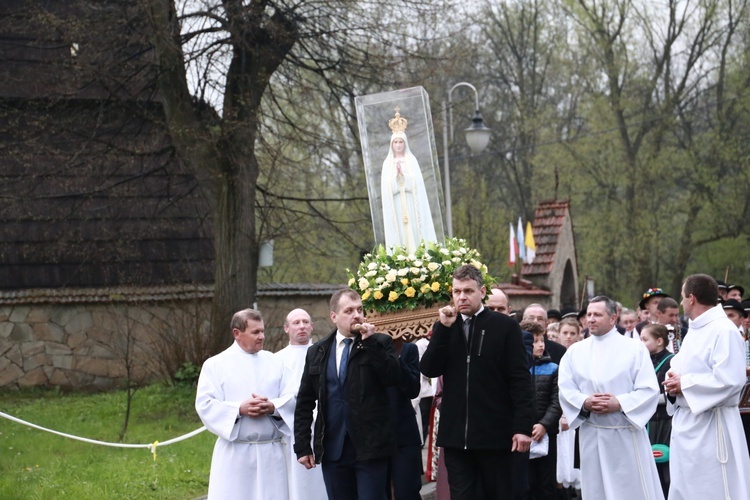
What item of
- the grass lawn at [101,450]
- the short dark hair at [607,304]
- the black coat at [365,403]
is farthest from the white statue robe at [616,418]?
the grass lawn at [101,450]

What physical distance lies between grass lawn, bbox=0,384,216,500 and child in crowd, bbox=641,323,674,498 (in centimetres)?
466

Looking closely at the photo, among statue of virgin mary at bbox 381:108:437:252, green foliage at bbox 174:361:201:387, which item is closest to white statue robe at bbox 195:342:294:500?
statue of virgin mary at bbox 381:108:437:252

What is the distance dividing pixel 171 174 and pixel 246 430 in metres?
11.8

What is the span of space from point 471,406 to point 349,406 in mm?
919

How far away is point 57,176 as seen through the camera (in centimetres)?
1934

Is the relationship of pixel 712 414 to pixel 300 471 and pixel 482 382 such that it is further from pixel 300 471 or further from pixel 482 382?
pixel 300 471

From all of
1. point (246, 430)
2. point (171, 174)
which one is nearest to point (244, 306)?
point (171, 174)

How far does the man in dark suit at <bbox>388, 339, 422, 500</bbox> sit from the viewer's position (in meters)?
8.13

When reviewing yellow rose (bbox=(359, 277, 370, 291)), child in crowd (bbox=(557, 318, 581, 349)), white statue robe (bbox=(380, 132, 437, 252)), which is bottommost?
child in crowd (bbox=(557, 318, 581, 349))

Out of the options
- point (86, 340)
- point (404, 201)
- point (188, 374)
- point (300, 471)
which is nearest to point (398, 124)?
point (404, 201)

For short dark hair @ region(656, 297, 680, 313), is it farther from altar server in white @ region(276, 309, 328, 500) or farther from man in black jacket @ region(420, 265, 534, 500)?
man in black jacket @ region(420, 265, 534, 500)

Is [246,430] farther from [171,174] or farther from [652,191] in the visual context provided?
[652,191]

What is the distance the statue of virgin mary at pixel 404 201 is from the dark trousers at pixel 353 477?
3.79 metres

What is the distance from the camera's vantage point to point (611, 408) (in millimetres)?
8711
